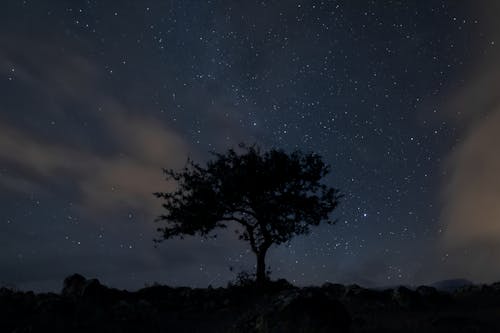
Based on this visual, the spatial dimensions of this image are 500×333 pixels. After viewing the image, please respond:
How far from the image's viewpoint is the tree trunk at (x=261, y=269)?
116ft

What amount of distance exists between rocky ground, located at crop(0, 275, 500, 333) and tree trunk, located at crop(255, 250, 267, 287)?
3.40ft

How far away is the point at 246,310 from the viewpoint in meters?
27.1

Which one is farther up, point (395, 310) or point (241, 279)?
point (241, 279)

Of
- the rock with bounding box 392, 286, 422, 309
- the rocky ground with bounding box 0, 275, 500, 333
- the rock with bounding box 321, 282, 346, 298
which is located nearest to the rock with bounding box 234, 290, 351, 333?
the rocky ground with bounding box 0, 275, 500, 333

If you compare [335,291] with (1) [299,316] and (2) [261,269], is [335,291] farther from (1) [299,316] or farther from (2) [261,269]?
(1) [299,316]

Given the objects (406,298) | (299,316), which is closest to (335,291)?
(406,298)

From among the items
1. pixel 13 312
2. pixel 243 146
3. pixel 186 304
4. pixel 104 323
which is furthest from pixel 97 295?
pixel 243 146

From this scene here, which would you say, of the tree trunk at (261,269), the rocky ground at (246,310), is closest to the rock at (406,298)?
the rocky ground at (246,310)

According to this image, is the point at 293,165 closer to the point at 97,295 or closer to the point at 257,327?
the point at 97,295

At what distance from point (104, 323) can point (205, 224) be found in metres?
19.0

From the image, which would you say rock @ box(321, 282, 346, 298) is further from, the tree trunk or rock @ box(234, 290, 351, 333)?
rock @ box(234, 290, 351, 333)

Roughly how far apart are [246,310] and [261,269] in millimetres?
8932

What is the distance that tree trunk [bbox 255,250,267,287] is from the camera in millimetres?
35344

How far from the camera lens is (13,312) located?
2067 centimetres
